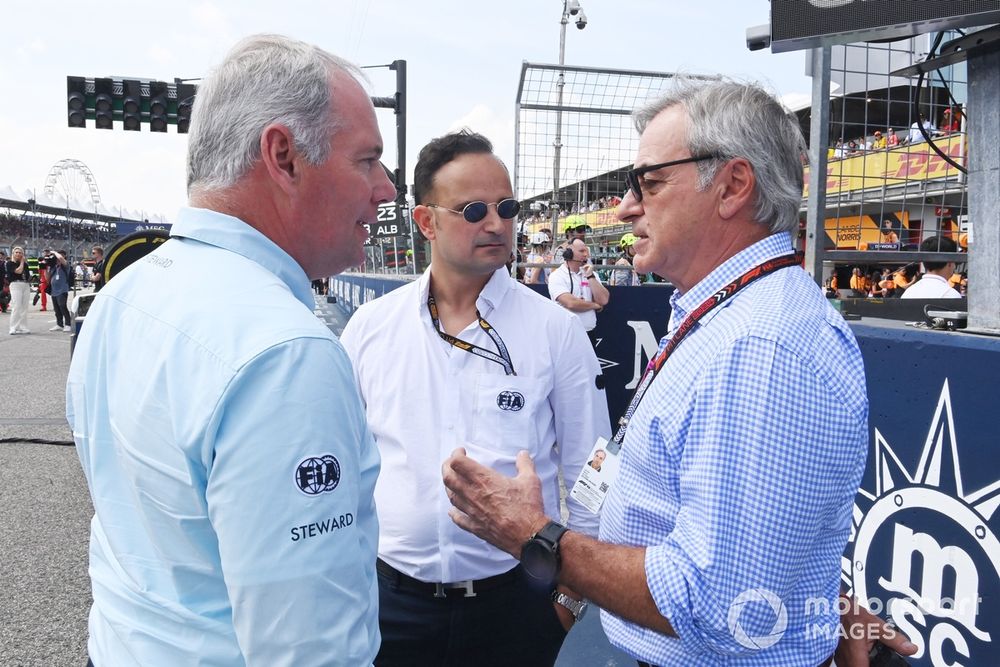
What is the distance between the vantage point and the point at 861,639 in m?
1.55

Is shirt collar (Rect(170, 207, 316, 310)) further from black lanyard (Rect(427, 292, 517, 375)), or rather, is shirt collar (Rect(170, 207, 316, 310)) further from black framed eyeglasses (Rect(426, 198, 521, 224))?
black framed eyeglasses (Rect(426, 198, 521, 224))

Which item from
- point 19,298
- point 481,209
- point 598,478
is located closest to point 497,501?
point 598,478

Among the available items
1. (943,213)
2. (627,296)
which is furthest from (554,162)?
(943,213)

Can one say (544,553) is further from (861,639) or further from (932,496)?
(932,496)

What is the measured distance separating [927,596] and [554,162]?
488cm

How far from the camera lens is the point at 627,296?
19.0 ft

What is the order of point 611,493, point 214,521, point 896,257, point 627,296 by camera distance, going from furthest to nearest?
1. point 627,296
2. point 896,257
3. point 611,493
4. point 214,521

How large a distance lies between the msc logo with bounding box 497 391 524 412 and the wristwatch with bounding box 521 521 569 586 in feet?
2.49

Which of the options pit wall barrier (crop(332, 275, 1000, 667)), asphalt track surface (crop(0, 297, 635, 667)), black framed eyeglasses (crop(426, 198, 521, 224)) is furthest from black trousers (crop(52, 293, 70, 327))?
pit wall barrier (crop(332, 275, 1000, 667))

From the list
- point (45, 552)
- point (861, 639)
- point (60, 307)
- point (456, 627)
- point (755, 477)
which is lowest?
point (45, 552)

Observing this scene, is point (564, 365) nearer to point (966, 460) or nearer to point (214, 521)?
point (966, 460)

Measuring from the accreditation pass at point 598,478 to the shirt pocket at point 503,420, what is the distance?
0.33 metres

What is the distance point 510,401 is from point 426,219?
0.79 m

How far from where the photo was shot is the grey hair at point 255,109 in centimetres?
121
